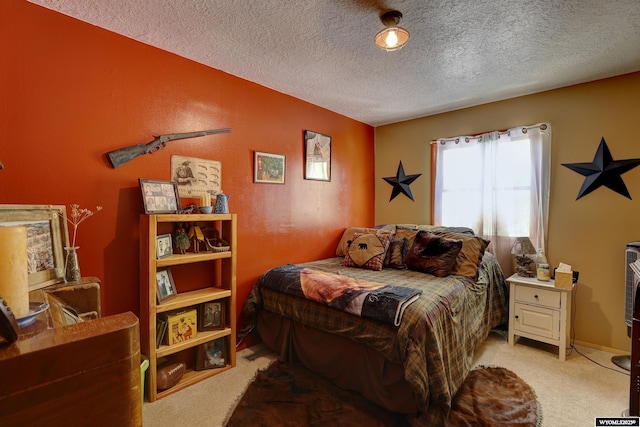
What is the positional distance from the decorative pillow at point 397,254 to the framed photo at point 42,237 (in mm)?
2451

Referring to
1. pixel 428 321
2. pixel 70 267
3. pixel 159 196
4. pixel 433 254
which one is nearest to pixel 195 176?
pixel 159 196

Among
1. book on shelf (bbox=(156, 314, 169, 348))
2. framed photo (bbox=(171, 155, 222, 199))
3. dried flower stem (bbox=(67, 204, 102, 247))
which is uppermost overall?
framed photo (bbox=(171, 155, 222, 199))

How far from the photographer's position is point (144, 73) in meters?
2.04

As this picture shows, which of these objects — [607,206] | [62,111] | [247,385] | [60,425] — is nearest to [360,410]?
[247,385]

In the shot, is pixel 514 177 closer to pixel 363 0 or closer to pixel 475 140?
pixel 475 140

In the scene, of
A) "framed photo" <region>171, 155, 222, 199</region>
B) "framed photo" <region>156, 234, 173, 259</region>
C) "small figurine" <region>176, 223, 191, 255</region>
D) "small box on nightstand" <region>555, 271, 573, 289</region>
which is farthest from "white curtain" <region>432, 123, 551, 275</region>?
"framed photo" <region>156, 234, 173, 259</region>

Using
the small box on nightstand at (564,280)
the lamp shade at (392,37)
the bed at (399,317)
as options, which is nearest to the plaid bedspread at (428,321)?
the bed at (399,317)

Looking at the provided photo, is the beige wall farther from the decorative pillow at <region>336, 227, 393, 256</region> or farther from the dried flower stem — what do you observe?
the dried flower stem

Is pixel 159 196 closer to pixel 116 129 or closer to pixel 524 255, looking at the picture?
pixel 116 129

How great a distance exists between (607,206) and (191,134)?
11.8 ft

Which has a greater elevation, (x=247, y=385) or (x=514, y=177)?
(x=514, y=177)

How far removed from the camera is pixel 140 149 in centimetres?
198

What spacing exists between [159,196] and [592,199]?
11.9 feet

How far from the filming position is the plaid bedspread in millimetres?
1611
